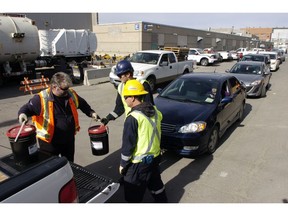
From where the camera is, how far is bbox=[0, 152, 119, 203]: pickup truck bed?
1597mm

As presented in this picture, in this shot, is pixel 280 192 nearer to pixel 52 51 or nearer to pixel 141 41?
pixel 52 51

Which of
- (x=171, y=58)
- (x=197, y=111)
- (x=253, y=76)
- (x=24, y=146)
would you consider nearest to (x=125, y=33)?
(x=171, y=58)

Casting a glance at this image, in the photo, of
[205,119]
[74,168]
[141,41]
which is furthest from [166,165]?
[141,41]

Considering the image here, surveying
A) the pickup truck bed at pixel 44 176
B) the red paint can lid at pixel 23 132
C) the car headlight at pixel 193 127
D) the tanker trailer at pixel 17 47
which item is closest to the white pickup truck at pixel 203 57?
the tanker trailer at pixel 17 47

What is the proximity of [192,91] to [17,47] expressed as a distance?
1036cm

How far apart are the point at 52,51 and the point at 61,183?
14571mm

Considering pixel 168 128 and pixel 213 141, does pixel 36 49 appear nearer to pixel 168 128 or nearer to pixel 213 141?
pixel 168 128

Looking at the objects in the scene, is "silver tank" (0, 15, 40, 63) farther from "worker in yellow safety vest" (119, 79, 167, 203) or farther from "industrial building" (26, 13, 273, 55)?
"industrial building" (26, 13, 273, 55)

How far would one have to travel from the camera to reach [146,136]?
273 centimetres

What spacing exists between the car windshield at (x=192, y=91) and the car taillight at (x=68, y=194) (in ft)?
13.2

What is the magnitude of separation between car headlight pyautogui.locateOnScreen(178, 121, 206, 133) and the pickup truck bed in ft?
7.40

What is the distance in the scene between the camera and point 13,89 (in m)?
12.3

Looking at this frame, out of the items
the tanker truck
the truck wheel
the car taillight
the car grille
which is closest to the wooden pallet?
the tanker truck

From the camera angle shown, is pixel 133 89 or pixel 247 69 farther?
pixel 247 69
